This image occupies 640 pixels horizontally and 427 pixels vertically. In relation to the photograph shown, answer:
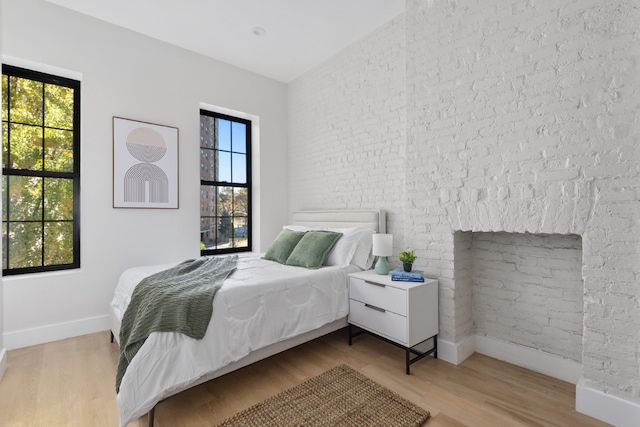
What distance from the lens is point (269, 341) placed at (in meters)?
2.16

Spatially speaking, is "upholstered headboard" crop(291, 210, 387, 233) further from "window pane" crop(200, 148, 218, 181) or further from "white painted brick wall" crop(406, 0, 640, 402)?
"window pane" crop(200, 148, 218, 181)

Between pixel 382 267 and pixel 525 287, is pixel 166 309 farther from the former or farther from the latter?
pixel 525 287

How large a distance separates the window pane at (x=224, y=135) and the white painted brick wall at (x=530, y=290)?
3273 millimetres

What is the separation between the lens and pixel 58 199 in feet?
9.89

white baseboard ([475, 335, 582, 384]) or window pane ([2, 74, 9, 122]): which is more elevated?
window pane ([2, 74, 9, 122])

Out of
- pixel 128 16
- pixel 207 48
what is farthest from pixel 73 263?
pixel 207 48

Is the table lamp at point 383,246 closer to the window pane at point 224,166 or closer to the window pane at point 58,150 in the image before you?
the window pane at point 224,166

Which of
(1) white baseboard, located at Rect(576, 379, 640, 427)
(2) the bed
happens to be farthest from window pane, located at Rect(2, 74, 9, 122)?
(1) white baseboard, located at Rect(576, 379, 640, 427)

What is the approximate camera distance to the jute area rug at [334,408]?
5.62 feet

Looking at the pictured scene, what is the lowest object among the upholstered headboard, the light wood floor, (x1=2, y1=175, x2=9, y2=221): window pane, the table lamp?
the light wood floor

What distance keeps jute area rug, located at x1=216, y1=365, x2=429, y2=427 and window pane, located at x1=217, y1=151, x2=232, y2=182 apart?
2.91 m

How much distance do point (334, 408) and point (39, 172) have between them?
3.36 metres

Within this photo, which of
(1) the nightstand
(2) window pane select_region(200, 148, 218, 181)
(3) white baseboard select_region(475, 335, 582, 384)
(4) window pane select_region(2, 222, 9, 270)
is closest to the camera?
(3) white baseboard select_region(475, 335, 582, 384)

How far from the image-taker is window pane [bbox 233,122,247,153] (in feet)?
14.2
